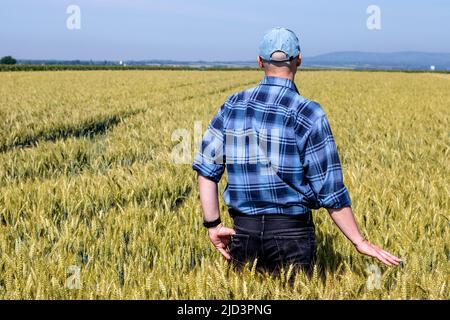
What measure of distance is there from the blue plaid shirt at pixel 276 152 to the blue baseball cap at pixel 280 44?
12 centimetres

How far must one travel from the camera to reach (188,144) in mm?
6953

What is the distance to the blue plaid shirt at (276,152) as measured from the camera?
2162 millimetres

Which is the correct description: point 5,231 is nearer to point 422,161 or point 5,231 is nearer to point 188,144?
point 188,144

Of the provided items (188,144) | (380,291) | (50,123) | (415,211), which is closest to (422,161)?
(415,211)

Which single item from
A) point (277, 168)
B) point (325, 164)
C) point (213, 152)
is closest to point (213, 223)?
point (213, 152)

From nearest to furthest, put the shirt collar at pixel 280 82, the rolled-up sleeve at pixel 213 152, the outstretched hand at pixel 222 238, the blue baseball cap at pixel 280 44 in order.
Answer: the blue baseball cap at pixel 280 44 → the shirt collar at pixel 280 82 → the rolled-up sleeve at pixel 213 152 → the outstretched hand at pixel 222 238

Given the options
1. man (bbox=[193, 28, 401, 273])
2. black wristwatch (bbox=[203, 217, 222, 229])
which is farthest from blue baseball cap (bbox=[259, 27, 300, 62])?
black wristwatch (bbox=[203, 217, 222, 229])

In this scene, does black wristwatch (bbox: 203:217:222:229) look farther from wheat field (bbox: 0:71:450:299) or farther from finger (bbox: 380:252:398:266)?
finger (bbox: 380:252:398:266)

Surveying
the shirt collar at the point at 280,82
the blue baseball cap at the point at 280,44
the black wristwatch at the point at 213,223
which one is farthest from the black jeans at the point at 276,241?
the blue baseball cap at the point at 280,44

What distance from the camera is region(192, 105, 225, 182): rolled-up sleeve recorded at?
237 centimetres

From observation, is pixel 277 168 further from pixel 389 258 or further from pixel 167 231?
pixel 167 231

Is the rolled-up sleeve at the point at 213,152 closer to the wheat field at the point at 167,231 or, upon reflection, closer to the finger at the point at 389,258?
the wheat field at the point at 167,231

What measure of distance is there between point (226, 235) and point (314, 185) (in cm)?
52
